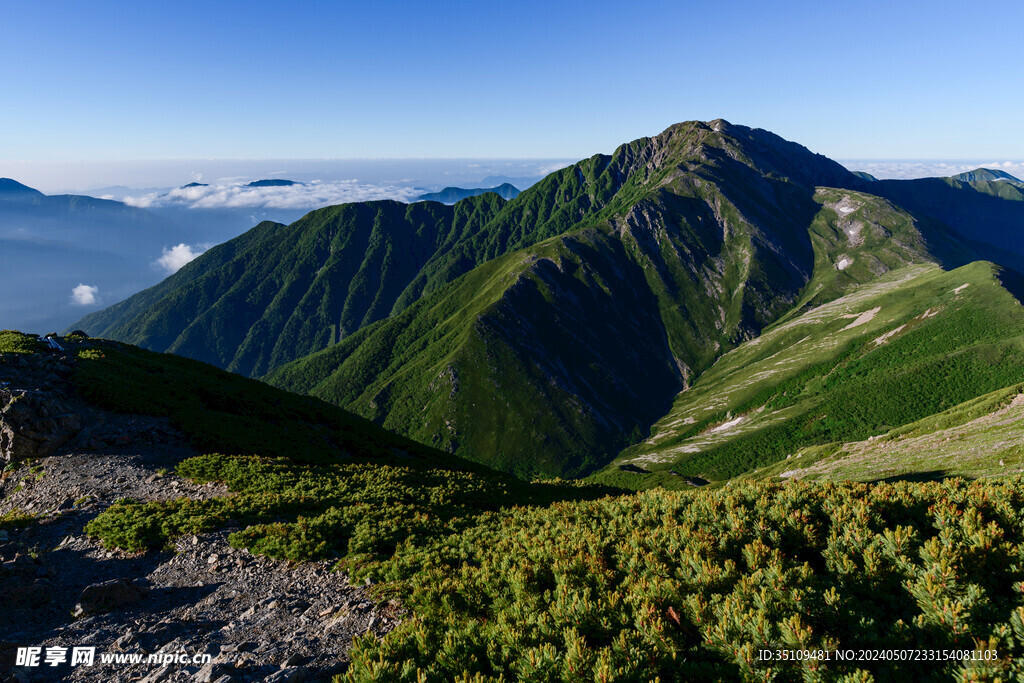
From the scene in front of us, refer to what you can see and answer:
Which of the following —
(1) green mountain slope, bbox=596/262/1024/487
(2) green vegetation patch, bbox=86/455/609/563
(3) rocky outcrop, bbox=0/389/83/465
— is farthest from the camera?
(1) green mountain slope, bbox=596/262/1024/487

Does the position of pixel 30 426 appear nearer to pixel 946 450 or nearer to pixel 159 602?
pixel 159 602

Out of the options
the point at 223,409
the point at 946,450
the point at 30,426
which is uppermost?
the point at 30,426

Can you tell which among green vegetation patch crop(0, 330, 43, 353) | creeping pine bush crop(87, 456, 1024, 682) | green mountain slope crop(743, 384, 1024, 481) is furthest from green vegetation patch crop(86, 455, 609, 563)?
green mountain slope crop(743, 384, 1024, 481)

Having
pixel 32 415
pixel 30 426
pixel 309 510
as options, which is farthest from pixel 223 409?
pixel 309 510

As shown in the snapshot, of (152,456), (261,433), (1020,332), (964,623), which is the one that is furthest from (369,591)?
(1020,332)

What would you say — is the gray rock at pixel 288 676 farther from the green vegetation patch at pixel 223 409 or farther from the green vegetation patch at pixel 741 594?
the green vegetation patch at pixel 223 409

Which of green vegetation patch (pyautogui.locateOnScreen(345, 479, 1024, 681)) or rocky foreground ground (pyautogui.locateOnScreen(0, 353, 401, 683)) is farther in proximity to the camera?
rocky foreground ground (pyautogui.locateOnScreen(0, 353, 401, 683))

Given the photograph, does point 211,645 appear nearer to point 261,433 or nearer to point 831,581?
point 831,581

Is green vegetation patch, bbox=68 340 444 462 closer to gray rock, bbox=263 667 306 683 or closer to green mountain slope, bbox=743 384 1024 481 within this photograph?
gray rock, bbox=263 667 306 683
